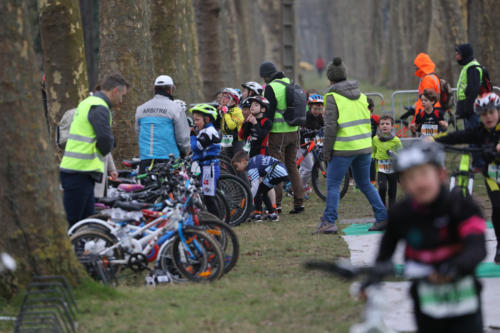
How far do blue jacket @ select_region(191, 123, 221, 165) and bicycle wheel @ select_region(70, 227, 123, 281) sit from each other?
313 centimetres

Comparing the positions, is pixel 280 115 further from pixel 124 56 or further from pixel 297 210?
pixel 124 56

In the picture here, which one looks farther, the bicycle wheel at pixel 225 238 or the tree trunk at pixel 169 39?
the tree trunk at pixel 169 39

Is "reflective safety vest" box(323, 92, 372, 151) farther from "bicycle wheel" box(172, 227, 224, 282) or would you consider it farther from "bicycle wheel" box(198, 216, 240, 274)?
"bicycle wheel" box(172, 227, 224, 282)

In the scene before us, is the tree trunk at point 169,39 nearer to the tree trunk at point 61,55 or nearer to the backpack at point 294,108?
the tree trunk at point 61,55

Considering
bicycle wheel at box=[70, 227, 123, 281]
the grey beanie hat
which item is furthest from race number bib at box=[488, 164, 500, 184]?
bicycle wheel at box=[70, 227, 123, 281]

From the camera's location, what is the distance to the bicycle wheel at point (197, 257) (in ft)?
26.2

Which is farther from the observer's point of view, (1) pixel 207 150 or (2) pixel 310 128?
(2) pixel 310 128

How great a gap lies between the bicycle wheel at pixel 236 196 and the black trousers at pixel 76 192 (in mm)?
3185

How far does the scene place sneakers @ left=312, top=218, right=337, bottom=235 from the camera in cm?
1090

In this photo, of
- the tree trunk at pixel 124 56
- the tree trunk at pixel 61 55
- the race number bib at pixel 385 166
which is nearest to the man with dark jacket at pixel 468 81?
the race number bib at pixel 385 166

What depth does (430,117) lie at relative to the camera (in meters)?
13.1

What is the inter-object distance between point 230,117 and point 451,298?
366 inches

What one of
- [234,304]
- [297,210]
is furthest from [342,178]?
[234,304]

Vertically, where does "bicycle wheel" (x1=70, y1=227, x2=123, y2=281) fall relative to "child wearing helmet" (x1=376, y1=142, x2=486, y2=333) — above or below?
below
